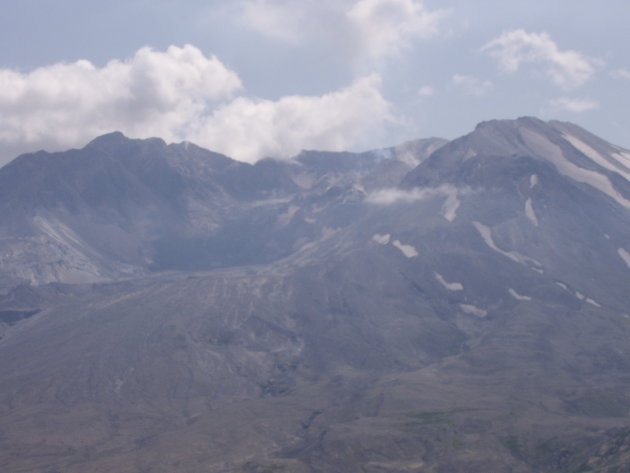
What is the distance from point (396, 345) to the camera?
632ft

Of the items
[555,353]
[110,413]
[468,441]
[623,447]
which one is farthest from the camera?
[555,353]

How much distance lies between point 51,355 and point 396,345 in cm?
7656

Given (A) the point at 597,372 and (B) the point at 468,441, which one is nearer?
(B) the point at 468,441

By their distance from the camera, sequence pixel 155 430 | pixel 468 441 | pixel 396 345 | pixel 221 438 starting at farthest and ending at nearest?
pixel 396 345, pixel 155 430, pixel 221 438, pixel 468 441

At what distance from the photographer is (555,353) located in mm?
176750

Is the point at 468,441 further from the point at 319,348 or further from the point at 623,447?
the point at 319,348

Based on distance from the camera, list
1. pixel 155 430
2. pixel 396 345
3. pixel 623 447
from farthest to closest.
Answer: pixel 396 345, pixel 155 430, pixel 623 447

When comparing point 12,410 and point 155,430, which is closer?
point 155,430

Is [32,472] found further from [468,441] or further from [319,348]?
[319,348]

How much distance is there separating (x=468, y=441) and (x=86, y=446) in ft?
199

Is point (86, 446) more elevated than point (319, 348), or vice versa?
point (319, 348)

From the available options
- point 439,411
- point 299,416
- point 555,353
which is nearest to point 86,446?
point 299,416

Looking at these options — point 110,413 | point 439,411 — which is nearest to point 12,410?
point 110,413

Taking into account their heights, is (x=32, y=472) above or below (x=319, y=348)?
below
